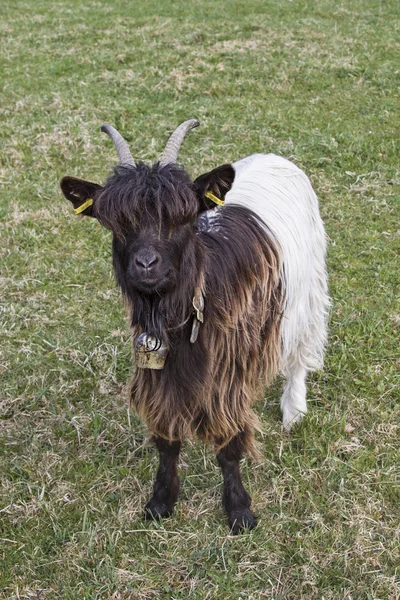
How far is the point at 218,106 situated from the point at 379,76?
8.76 feet

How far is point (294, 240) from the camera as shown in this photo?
4016 millimetres

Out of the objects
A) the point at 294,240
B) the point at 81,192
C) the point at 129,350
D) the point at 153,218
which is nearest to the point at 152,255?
the point at 153,218

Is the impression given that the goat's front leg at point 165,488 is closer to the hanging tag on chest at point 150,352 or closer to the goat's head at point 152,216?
the hanging tag on chest at point 150,352

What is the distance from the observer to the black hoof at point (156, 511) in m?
3.82

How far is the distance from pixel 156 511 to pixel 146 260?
1.75m

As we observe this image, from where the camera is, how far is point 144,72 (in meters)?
10.5

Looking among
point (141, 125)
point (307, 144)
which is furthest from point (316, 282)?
point (141, 125)

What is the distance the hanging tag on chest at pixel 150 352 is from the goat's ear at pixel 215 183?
702 mm

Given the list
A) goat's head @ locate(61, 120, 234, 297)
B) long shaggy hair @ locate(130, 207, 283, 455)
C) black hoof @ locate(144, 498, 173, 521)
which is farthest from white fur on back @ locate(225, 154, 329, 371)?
black hoof @ locate(144, 498, 173, 521)

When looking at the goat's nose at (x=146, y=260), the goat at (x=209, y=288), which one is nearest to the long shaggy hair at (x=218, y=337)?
the goat at (x=209, y=288)

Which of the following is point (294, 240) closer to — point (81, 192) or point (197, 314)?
point (197, 314)

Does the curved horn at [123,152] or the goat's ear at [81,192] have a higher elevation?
the curved horn at [123,152]

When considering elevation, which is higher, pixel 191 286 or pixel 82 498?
pixel 191 286

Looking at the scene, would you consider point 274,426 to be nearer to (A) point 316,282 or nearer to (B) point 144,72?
(A) point 316,282
